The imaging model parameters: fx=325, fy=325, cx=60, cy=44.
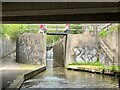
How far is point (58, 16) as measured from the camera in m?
18.5

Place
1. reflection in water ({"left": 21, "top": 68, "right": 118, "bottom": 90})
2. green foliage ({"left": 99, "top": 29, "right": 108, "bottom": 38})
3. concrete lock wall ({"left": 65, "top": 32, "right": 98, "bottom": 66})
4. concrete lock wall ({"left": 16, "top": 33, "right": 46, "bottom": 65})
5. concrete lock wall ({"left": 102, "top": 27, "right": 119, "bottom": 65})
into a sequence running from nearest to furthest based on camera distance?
1. reflection in water ({"left": 21, "top": 68, "right": 118, "bottom": 90})
2. concrete lock wall ({"left": 102, "top": 27, "right": 119, "bottom": 65})
3. green foliage ({"left": 99, "top": 29, "right": 108, "bottom": 38})
4. concrete lock wall ({"left": 16, "top": 33, "right": 46, "bottom": 65})
5. concrete lock wall ({"left": 65, "top": 32, "right": 98, "bottom": 66})

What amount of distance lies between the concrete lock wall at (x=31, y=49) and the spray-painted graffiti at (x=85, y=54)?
11.4 ft

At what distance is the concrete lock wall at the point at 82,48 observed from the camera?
33.6 m

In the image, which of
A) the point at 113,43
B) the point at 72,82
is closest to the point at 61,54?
the point at 113,43

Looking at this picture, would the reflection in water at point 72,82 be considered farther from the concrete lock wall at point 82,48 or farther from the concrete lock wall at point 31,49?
the concrete lock wall at point 82,48

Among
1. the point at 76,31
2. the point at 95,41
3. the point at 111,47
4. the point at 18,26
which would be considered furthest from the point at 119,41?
the point at 18,26

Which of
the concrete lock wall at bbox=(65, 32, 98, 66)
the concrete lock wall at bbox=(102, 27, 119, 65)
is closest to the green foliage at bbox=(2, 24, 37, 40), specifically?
the concrete lock wall at bbox=(65, 32, 98, 66)

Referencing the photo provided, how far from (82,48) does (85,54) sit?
72 cm

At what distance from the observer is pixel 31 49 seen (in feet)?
108

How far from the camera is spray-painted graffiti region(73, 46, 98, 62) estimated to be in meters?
33.8

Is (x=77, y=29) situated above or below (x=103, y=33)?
above

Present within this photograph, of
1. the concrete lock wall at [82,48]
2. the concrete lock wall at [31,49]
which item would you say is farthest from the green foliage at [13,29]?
the concrete lock wall at [82,48]

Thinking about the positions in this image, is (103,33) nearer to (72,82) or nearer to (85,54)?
(85,54)

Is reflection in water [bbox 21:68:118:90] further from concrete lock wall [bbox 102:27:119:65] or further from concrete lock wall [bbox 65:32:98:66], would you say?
concrete lock wall [bbox 65:32:98:66]
